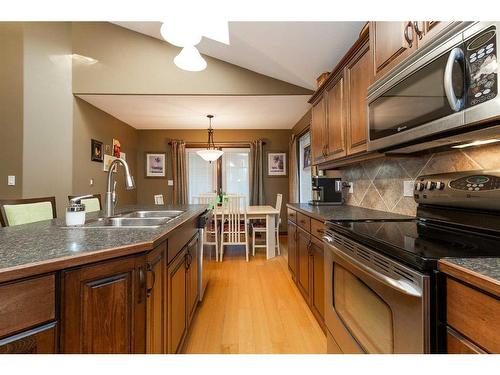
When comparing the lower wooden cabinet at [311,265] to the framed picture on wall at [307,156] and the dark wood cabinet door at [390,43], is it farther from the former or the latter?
the framed picture on wall at [307,156]

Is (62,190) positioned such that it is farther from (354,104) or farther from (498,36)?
(498,36)

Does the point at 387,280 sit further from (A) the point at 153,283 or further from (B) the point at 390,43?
(B) the point at 390,43

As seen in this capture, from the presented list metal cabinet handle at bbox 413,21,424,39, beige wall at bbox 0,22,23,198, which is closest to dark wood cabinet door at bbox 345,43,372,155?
metal cabinet handle at bbox 413,21,424,39

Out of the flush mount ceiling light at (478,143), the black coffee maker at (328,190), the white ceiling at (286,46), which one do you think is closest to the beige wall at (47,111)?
the white ceiling at (286,46)

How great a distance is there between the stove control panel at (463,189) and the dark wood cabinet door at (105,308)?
4.32ft

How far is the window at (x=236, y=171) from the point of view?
570 cm

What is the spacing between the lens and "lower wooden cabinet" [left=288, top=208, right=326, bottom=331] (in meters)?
1.68

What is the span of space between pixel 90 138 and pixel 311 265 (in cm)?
375

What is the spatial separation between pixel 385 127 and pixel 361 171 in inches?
39.7

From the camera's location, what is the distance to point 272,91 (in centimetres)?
354

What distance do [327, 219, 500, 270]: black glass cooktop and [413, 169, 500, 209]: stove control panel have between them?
4.6 inches

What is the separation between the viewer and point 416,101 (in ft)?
3.47

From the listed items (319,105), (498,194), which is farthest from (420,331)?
(319,105)

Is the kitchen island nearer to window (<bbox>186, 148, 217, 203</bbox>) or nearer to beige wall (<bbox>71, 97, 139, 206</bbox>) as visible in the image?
beige wall (<bbox>71, 97, 139, 206</bbox>)
